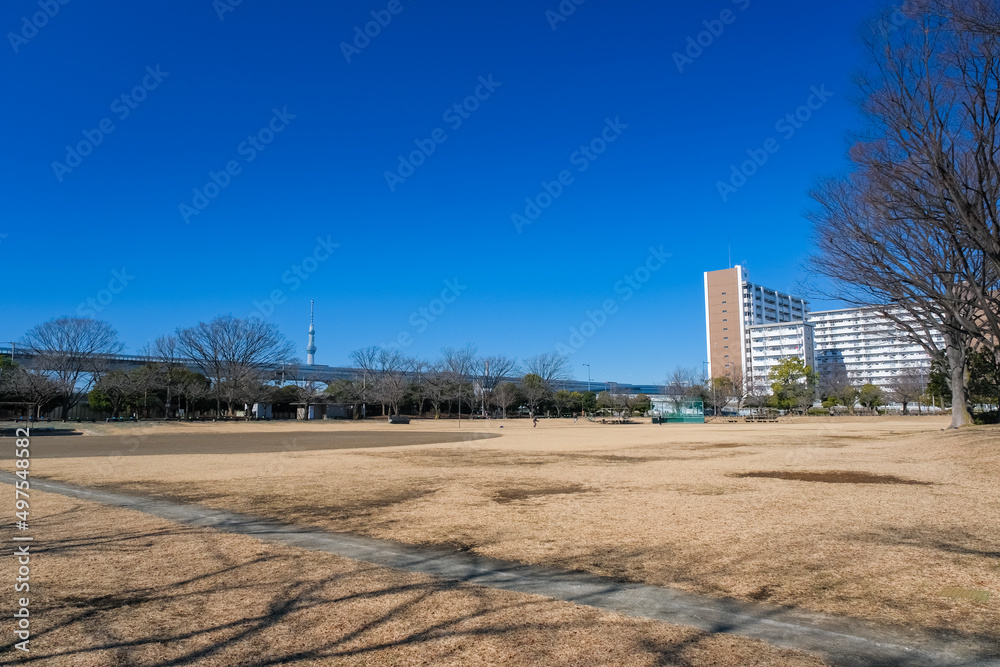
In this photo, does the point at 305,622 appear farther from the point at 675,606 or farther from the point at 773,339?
the point at 773,339

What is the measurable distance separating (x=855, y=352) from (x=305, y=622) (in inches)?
5720

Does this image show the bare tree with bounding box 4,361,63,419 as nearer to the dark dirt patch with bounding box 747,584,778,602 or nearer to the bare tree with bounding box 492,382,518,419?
the bare tree with bounding box 492,382,518,419

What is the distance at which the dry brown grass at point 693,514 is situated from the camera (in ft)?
17.1

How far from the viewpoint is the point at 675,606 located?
4.64 metres

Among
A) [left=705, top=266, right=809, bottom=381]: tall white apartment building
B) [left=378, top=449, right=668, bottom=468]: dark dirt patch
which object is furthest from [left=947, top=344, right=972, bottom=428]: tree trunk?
[left=705, top=266, right=809, bottom=381]: tall white apartment building

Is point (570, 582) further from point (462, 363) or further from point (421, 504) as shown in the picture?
point (462, 363)

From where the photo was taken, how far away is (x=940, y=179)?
13.8m

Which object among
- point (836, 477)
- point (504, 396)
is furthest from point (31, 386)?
point (836, 477)

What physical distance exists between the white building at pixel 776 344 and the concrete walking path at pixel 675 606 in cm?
12482

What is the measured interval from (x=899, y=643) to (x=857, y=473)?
11044 millimetres

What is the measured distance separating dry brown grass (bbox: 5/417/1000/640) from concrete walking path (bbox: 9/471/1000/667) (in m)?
0.32

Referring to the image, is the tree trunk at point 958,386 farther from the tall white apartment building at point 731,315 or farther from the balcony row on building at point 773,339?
the tall white apartment building at point 731,315

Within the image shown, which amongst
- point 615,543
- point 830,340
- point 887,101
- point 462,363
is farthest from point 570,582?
point 830,340

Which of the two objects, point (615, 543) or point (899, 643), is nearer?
point (899, 643)
